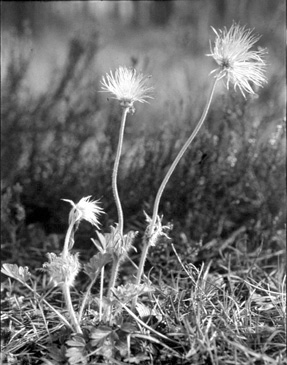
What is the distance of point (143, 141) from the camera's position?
121 inches

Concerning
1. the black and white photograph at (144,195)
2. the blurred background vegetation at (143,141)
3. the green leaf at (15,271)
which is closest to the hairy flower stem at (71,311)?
the black and white photograph at (144,195)

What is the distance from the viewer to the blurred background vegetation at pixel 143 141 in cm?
283

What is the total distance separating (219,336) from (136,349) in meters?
0.24

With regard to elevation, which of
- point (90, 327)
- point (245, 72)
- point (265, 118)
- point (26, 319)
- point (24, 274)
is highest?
point (245, 72)

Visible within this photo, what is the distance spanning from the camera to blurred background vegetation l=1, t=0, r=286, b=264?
2.83 meters

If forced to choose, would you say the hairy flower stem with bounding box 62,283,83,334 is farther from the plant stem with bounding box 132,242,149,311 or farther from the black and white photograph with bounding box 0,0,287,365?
the plant stem with bounding box 132,242,149,311

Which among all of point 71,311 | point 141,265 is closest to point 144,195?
point 141,265

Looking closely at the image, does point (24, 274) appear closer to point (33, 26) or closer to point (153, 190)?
point (153, 190)

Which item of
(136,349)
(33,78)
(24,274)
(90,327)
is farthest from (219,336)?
(33,78)

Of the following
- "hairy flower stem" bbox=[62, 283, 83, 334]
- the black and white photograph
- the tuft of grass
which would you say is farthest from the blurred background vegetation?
"hairy flower stem" bbox=[62, 283, 83, 334]

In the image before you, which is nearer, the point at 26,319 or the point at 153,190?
the point at 26,319

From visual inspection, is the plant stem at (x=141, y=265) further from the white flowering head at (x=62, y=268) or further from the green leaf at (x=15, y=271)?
the green leaf at (x=15, y=271)

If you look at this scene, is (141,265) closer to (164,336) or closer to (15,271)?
(164,336)

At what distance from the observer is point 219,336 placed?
1.67 metres
